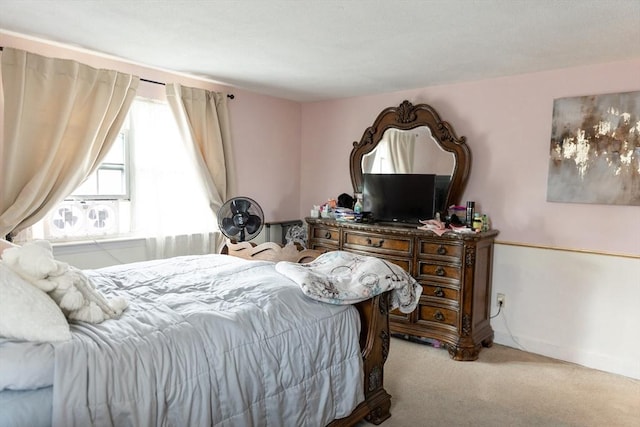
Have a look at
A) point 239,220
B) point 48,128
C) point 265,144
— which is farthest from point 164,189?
point 265,144

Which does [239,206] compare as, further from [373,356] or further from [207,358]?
[207,358]

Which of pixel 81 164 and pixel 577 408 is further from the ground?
pixel 81 164

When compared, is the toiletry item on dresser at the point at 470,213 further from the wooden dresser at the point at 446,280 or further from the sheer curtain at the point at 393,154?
the sheer curtain at the point at 393,154

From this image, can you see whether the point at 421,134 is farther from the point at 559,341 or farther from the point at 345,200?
the point at 559,341

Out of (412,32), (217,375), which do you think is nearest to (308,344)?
(217,375)

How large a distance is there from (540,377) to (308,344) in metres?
2.11

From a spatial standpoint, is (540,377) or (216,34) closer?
(216,34)

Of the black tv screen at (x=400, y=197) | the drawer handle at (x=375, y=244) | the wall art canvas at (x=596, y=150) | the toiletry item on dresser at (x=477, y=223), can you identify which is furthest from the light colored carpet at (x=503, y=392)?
the wall art canvas at (x=596, y=150)

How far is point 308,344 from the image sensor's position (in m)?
1.86

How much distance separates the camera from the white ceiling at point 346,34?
85.9 inches

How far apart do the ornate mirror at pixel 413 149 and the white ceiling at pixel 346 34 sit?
450 millimetres

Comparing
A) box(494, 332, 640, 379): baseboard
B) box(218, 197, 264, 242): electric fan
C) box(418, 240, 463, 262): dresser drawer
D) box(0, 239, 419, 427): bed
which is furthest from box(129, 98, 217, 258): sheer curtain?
box(494, 332, 640, 379): baseboard

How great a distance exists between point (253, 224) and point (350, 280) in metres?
1.63

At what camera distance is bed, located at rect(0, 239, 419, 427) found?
1.23 meters
